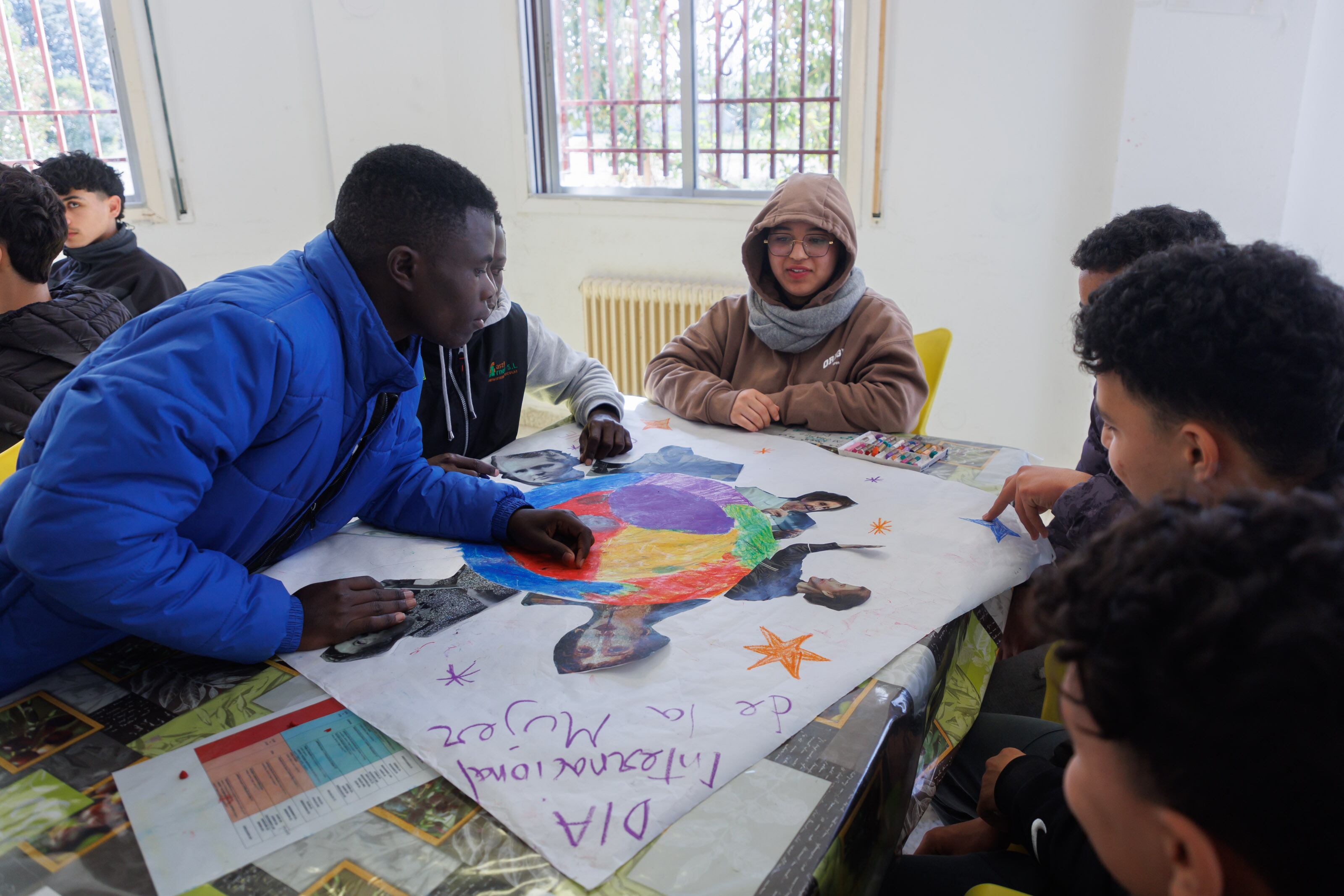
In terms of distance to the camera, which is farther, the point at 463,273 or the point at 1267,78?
the point at 1267,78

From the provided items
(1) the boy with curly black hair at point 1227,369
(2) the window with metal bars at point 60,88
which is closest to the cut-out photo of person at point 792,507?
(1) the boy with curly black hair at point 1227,369

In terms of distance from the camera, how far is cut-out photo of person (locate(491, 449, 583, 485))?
1.49m

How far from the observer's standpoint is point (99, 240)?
288cm

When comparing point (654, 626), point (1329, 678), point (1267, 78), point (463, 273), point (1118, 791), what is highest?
point (1267, 78)

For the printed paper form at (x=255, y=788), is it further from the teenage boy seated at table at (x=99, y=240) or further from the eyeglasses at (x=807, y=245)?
the teenage boy seated at table at (x=99, y=240)

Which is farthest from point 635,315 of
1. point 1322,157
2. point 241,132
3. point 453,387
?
point 1322,157

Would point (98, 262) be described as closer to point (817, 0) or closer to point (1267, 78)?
point (817, 0)

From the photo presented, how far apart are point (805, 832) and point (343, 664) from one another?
0.51 metres

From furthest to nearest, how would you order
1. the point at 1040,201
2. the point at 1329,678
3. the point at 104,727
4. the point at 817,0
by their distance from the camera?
1. the point at 817,0
2. the point at 1040,201
3. the point at 104,727
4. the point at 1329,678

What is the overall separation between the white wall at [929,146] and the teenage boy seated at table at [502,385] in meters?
1.65

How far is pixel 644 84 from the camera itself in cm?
367

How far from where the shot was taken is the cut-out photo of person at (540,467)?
1.49 meters

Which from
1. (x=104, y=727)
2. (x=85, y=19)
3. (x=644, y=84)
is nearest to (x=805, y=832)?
(x=104, y=727)

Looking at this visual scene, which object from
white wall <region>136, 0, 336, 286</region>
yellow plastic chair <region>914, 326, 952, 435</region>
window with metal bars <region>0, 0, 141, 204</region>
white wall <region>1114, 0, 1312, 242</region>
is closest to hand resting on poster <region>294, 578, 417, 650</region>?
yellow plastic chair <region>914, 326, 952, 435</region>
